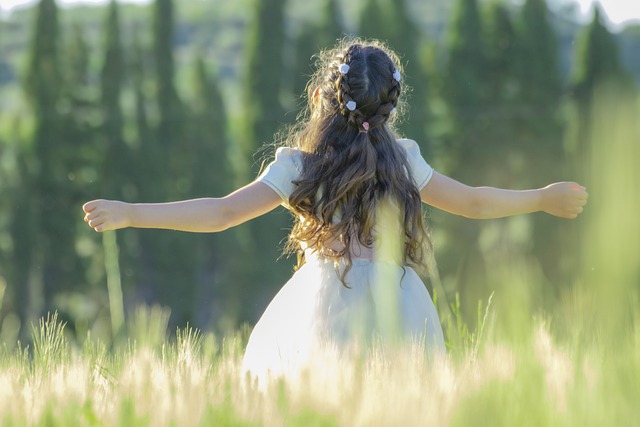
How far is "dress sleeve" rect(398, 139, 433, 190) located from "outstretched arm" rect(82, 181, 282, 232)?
436 mm

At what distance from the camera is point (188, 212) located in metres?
2.69

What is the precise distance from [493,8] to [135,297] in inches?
363

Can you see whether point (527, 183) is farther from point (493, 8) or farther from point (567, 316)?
point (567, 316)

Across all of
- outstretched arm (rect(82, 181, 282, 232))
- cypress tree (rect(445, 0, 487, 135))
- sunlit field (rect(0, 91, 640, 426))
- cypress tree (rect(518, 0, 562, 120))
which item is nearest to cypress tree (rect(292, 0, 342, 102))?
cypress tree (rect(445, 0, 487, 135))

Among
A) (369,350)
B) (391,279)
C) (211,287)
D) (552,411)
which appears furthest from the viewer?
(211,287)

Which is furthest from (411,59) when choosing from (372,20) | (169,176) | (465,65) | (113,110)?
(113,110)

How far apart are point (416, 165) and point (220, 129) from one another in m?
17.4

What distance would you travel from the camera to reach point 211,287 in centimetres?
2064

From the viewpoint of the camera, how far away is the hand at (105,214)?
2.48 meters

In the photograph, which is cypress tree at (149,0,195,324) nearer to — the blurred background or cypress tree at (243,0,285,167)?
the blurred background

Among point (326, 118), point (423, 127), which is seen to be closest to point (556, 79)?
point (423, 127)

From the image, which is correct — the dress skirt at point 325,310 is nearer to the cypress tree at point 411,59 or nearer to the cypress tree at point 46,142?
the cypress tree at point 411,59

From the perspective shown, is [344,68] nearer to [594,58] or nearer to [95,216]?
[95,216]

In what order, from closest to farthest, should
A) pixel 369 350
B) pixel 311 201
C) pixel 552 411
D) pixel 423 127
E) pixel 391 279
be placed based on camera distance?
pixel 552 411
pixel 391 279
pixel 369 350
pixel 311 201
pixel 423 127
